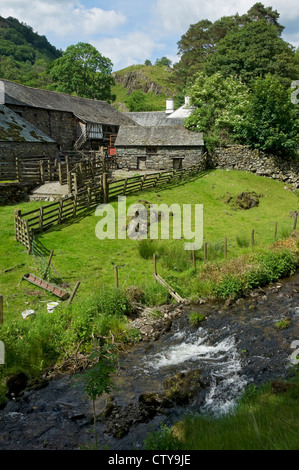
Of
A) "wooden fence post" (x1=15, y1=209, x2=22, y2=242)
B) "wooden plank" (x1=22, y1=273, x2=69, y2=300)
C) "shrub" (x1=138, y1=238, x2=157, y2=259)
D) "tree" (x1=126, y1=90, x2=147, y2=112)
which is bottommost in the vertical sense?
"wooden plank" (x1=22, y1=273, x2=69, y2=300)

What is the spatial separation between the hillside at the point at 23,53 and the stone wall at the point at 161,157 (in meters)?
57.7

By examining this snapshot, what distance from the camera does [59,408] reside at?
7.84m

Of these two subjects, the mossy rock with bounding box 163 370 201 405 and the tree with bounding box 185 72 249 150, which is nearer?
the mossy rock with bounding box 163 370 201 405

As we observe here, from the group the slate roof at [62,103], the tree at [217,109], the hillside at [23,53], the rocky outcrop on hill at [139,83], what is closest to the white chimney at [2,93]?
the slate roof at [62,103]

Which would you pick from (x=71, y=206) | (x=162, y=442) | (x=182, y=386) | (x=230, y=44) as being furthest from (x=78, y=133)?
(x=162, y=442)

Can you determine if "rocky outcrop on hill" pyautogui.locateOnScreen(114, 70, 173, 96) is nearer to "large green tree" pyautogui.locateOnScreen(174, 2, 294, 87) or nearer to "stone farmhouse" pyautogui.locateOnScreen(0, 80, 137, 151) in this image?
"large green tree" pyautogui.locateOnScreen(174, 2, 294, 87)

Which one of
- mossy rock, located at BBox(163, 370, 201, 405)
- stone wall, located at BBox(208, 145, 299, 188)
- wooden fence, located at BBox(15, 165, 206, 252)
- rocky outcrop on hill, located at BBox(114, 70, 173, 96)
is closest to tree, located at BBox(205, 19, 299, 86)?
stone wall, located at BBox(208, 145, 299, 188)

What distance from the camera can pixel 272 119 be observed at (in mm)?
30094

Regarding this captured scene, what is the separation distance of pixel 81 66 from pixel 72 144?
959 inches

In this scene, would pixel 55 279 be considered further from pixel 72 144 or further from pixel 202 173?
pixel 72 144

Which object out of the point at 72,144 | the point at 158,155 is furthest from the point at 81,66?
the point at 158,155

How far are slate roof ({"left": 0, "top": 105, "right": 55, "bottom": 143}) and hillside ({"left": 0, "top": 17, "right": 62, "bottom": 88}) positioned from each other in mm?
58750

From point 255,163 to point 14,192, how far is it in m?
22.3

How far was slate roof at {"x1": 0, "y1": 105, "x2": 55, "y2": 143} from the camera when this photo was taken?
25.3 meters
